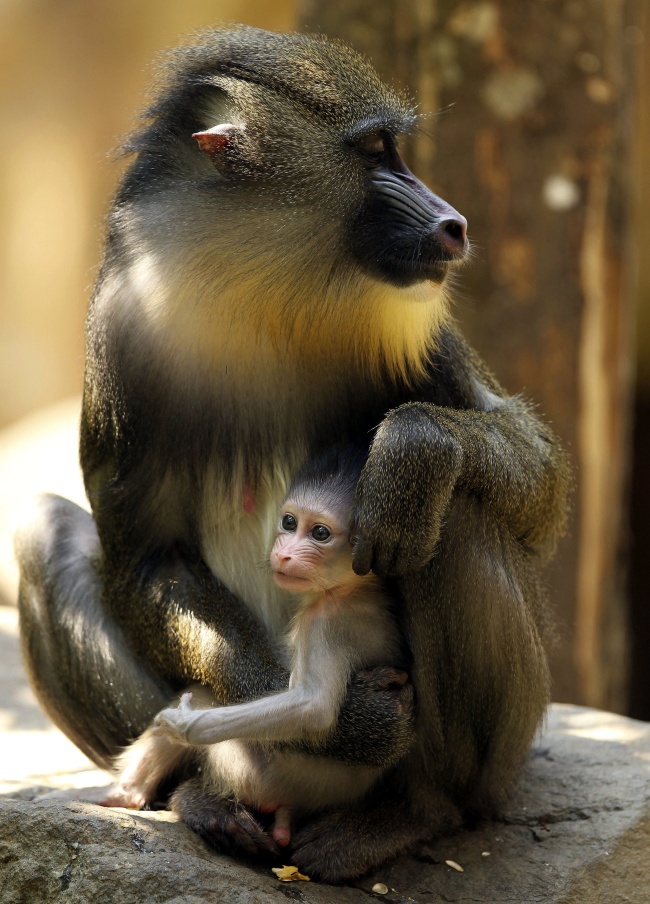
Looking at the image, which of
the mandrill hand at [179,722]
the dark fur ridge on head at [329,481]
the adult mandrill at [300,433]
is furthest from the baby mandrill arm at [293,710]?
the dark fur ridge on head at [329,481]

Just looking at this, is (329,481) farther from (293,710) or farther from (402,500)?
(293,710)

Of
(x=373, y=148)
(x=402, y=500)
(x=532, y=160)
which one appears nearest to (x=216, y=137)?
(x=373, y=148)

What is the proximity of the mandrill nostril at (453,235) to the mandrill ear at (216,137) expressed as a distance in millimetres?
776

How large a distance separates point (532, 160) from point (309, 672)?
490 centimetres

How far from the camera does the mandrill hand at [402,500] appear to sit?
151 inches

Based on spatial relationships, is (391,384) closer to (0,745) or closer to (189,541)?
(189,541)

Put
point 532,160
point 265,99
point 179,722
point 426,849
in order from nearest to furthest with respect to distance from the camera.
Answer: point 179,722 < point 265,99 < point 426,849 < point 532,160

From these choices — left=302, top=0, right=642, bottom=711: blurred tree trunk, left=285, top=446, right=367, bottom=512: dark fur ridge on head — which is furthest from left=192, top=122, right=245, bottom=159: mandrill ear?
left=302, top=0, right=642, bottom=711: blurred tree trunk

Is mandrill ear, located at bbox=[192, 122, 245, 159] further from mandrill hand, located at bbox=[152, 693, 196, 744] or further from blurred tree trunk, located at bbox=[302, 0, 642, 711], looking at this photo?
blurred tree trunk, located at bbox=[302, 0, 642, 711]

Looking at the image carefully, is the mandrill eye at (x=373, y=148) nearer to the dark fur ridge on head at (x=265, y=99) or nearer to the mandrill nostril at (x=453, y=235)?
the dark fur ridge on head at (x=265, y=99)

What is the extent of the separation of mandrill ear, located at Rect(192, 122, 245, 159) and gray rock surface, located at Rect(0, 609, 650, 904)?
2.22 m

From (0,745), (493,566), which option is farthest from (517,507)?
(0,745)

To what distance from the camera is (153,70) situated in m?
4.66

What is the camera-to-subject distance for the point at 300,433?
4508mm
